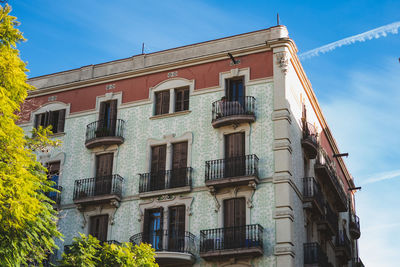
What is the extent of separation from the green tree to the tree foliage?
1.54 m

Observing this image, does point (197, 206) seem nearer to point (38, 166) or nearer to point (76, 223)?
point (76, 223)

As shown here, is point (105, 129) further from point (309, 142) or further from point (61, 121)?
point (309, 142)

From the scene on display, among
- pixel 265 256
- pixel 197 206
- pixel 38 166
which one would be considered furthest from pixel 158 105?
pixel 38 166

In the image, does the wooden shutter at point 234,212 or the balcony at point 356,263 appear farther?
the balcony at point 356,263

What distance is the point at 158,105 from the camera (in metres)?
34.5

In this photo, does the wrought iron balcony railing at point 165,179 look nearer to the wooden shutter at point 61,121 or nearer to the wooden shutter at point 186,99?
the wooden shutter at point 186,99

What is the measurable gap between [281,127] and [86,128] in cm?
1064

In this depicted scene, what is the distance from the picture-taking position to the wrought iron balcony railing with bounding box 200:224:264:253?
28.9 m

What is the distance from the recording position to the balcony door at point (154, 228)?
31.0m

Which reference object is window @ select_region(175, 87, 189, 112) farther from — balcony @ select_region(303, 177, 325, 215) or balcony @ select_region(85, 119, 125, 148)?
balcony @ select_region(303, 177, 325, 215)

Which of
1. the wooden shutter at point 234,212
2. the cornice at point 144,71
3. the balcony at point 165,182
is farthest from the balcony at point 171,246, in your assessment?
the cornice at point 144,71

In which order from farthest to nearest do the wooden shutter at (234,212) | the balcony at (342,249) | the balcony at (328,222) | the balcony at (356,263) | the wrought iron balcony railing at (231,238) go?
the balcony at (356,263) → the balcony at (342,249) → the balcony at (328,222) → the wooden shutter at (234,212) → the wrought iron balcony railing at (231,238)

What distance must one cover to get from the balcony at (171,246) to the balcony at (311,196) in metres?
5.86

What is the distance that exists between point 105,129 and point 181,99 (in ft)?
13.9
